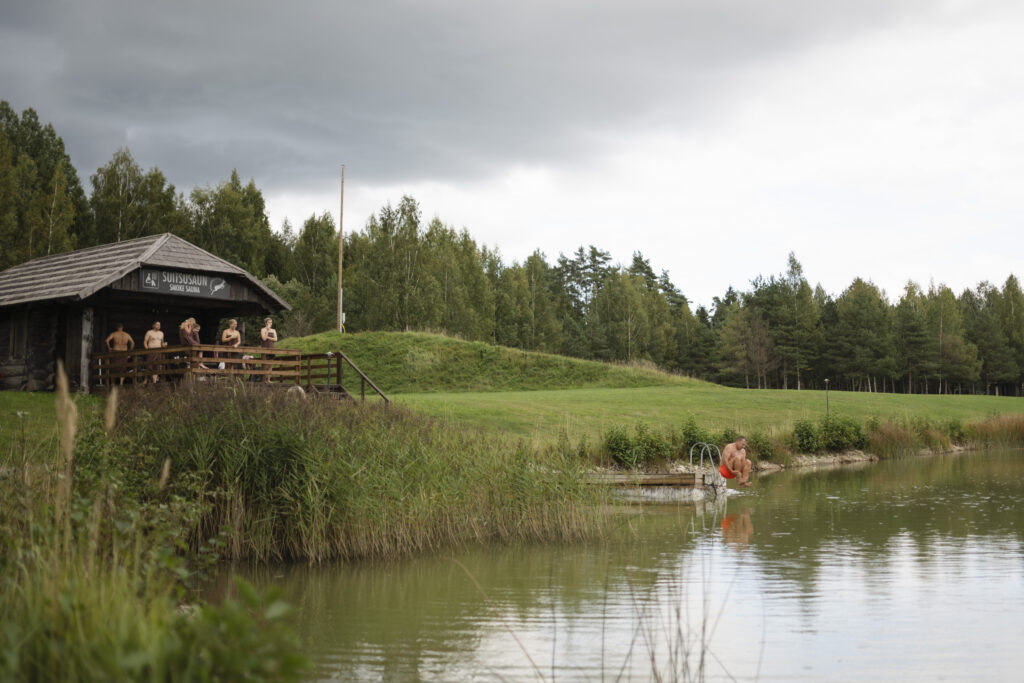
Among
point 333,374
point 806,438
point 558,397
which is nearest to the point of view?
point 333,374

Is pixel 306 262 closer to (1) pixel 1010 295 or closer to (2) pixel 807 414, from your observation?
(2) pixel 807 414

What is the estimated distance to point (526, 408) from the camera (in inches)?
1192

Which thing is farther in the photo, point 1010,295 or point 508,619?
point 1010,295

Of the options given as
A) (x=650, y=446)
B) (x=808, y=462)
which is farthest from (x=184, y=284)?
(x=808, y=462)

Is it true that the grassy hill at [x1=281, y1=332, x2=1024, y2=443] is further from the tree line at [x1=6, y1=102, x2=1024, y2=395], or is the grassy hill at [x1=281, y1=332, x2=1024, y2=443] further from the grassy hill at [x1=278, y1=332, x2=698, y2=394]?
the tree line at [x1=6, y1=102, x2=1024, y2=395]

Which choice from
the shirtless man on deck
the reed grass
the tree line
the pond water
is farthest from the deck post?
the tree line

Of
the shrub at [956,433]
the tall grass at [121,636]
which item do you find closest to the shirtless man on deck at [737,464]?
the shrub at [956,433]

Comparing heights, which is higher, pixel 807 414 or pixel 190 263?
pixel 190 263

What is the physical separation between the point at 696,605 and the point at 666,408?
2427cm

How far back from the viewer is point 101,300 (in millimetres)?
26188

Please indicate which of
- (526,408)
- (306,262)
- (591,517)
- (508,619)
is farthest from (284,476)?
(306,262)

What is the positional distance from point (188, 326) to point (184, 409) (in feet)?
41.1

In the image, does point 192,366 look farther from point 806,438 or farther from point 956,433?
point 956,433

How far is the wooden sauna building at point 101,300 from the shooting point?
25.3 meters
